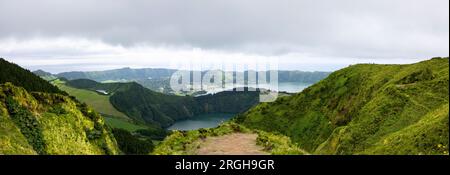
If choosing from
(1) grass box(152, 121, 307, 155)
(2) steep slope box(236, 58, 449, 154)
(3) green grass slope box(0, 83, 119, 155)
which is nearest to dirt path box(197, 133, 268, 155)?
(1) grass box(152, 121, 307, 155)

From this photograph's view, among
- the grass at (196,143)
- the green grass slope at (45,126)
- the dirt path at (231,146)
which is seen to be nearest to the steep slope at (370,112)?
the grass at (196,143)

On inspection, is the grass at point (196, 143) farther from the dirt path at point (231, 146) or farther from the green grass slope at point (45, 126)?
the green grass slope at point (45, 126)

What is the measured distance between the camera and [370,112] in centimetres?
5622

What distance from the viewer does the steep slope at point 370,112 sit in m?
33.9

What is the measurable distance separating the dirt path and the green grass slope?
17.8m

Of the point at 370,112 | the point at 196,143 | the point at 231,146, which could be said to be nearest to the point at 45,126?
the point at 196,143

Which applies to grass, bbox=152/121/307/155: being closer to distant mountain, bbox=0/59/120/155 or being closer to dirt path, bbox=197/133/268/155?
dirt path, bbox=197/133/268/155

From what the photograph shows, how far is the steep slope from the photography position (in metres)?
33.9

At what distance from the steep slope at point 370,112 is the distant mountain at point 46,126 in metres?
33.2

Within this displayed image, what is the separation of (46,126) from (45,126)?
282mm
